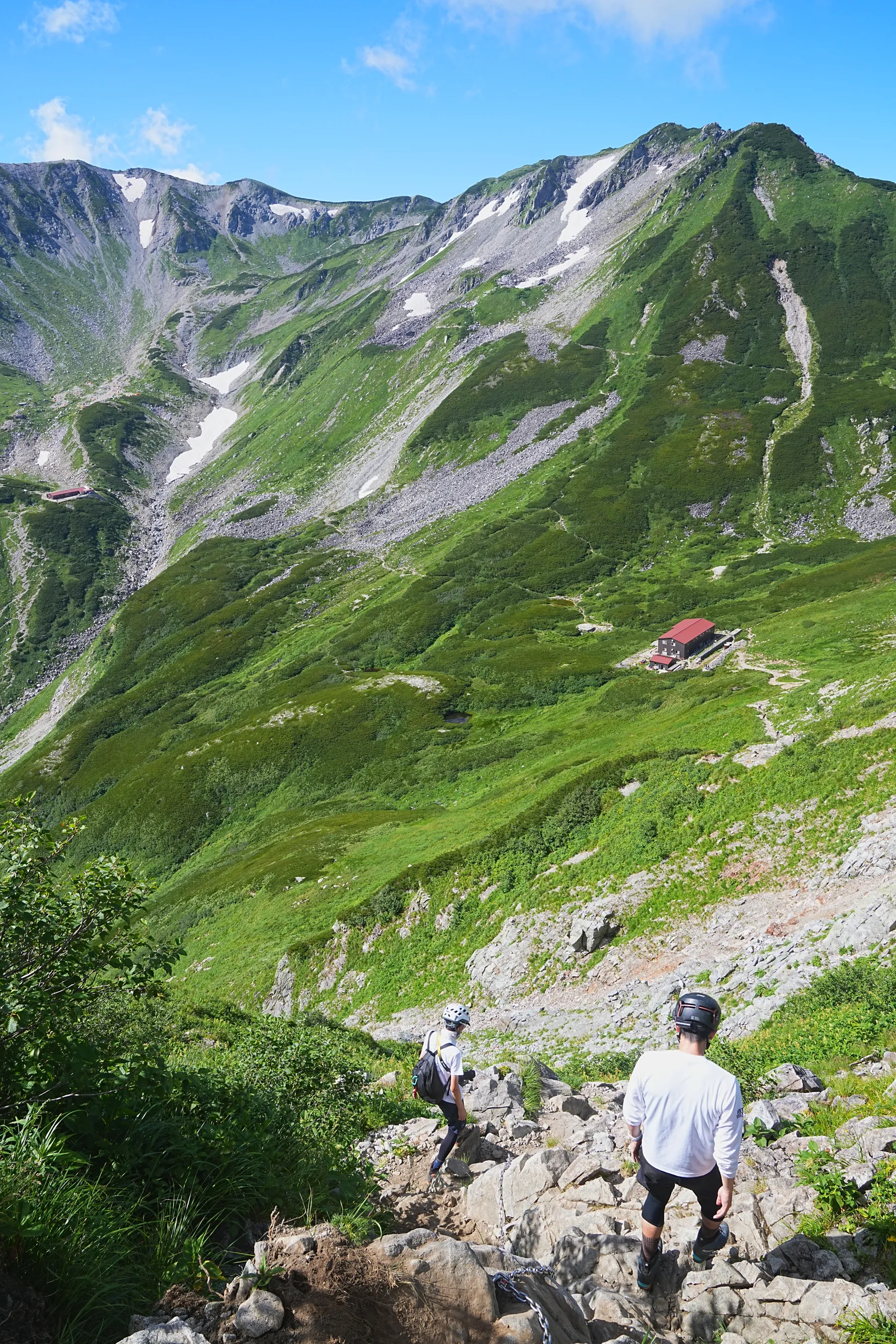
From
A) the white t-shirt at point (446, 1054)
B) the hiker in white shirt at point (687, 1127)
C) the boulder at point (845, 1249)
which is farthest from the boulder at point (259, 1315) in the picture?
the boulder at point (845, 1249)

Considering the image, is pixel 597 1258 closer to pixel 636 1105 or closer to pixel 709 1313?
pixel 709 1313

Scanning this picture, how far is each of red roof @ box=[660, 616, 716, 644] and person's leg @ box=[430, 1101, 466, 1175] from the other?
7154 centimetres

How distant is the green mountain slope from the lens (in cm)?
3042

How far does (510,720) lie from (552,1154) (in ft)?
208

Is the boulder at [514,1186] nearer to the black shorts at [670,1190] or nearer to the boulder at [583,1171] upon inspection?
the boulder at [583,1171]

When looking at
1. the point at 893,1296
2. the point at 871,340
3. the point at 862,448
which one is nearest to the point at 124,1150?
the point at 893,1296

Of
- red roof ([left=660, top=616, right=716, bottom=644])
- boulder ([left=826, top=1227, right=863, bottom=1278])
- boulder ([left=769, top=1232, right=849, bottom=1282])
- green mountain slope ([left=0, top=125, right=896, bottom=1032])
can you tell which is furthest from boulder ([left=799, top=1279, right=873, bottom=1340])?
A: red roof ([left=660, top=616, right=716, bottom=644])

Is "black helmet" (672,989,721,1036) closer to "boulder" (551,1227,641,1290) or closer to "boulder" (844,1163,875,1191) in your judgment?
"boulder" (551,1227,641,1290)

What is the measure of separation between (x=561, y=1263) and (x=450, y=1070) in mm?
3370

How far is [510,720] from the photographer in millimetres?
73312

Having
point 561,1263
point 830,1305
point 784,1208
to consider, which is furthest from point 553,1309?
point 784,1208

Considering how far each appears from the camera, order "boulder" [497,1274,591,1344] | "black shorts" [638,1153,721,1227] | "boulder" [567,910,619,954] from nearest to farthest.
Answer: "boulder" [497,1274,591,1344] < "black shorts" [638,1153,721,1227] < "boulder" [567,910,619,954]

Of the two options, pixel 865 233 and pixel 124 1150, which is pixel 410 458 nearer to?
pixel 865 233

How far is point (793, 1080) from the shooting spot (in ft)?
37.4
